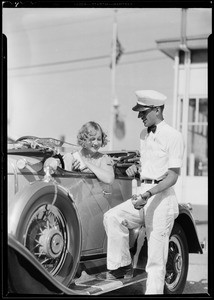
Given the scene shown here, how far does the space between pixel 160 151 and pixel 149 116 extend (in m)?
0.26

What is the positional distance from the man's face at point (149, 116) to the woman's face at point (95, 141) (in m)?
0.37

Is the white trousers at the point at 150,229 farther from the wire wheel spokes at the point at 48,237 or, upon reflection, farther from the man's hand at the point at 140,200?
the wire wheel spokes at the point at 48,237

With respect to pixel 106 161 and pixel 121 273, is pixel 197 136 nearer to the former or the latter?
pixel 106 161

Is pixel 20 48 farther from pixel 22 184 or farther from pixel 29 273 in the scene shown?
pixel 29 273

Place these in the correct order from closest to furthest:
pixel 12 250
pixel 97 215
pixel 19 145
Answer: pixel 12 250 → pixel 19 145 → pixel 97 215

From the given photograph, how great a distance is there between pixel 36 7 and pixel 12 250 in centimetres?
148

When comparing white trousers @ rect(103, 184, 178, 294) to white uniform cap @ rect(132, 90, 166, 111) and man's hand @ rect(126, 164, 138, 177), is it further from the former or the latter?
white uniform cap @ rect(132, 90, 166, 111)

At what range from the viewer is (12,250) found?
3.42 m

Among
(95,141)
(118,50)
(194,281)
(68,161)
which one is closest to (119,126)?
(95,141)

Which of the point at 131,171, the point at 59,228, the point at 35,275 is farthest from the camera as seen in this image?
the point at 131,171

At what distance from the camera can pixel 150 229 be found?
410cm

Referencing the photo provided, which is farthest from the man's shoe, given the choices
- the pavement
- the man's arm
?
the man's arm

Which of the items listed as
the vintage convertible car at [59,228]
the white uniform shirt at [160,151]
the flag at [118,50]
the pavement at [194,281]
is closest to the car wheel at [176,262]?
the vintage convertible car at [59,228]
